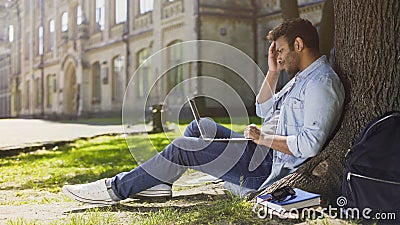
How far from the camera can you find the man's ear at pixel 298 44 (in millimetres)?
2982

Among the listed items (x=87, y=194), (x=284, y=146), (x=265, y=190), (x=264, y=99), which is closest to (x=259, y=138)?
(x=284, y=146)

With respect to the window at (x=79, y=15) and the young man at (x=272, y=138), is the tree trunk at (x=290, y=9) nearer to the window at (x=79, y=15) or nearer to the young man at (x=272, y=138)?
the young man at (x=272, y=138)

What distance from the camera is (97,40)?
94.3 feet

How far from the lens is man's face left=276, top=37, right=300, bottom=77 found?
302 cm

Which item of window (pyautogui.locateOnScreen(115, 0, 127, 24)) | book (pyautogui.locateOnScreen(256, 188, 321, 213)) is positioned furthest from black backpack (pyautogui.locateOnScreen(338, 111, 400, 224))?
window (pyautogui.locateOnScreen(115, 0, 127, 24))

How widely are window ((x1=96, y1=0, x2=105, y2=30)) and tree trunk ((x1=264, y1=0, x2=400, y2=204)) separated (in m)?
26.3

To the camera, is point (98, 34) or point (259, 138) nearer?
point (259, 138)

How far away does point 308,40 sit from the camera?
9.88ft

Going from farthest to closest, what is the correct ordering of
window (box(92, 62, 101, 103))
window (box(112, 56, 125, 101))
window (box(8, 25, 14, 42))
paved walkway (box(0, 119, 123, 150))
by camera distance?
window (box(8, 25, 14, 42))
window (box(92, 62, 101, 103))
window (box(112, 56, 125, 101))
paved walkway (box(0, 119, 123, 150))

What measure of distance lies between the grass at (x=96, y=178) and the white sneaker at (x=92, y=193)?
6 centimetres

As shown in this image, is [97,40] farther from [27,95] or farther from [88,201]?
[88,201]

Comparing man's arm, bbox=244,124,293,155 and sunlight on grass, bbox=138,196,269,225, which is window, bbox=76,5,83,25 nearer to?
sunlight on grass, bbox=138,196,269,225

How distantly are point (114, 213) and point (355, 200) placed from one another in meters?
1.40

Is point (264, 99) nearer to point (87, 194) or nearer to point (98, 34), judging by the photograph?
point (87, 194)
